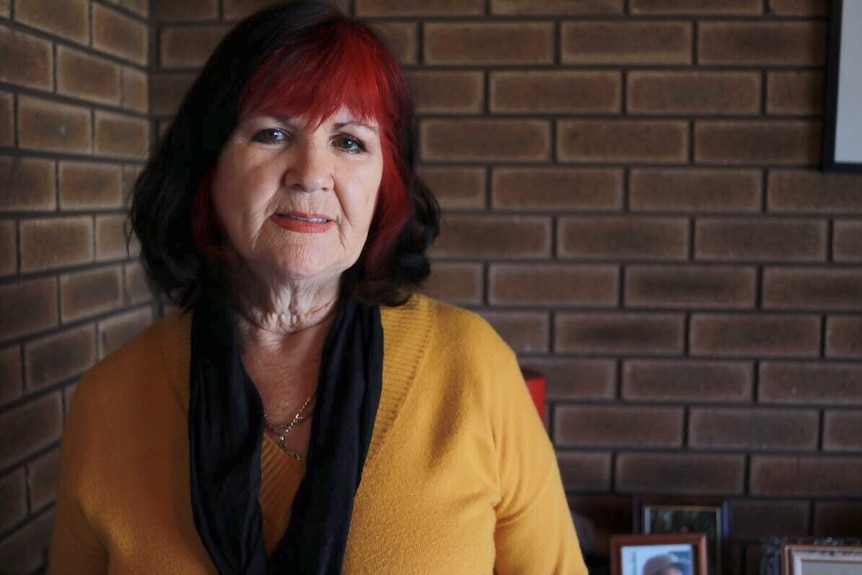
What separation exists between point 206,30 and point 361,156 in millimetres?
838

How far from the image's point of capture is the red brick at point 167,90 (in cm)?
178

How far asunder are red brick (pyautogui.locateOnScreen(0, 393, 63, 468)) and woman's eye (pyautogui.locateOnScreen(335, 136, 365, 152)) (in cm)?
73

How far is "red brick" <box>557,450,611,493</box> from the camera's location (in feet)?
5.83

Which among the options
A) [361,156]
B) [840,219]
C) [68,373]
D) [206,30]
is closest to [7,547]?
[68,373]

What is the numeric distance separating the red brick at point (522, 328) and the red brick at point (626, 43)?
0.56 m

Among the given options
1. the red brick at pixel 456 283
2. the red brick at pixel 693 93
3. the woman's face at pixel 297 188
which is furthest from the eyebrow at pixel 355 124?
the red brick at pixel 693 93

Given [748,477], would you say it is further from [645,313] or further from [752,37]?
[752,37]

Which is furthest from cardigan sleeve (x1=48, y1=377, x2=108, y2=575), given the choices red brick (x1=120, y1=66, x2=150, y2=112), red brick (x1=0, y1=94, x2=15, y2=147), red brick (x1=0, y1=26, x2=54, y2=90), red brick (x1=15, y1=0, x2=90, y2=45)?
red brick (x1=120, y1=66, x2=150, y2=112)

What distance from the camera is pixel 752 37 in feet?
5.42

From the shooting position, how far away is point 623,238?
1.72 metres

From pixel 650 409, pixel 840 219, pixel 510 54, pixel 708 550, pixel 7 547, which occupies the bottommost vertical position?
pixel 708 550

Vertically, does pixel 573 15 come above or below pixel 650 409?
above

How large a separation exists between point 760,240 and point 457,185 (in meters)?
0.66

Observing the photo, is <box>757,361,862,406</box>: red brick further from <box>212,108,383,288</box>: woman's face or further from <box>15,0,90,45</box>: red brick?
<box>15,0,90,45</box>: red brick
